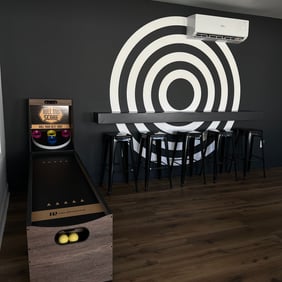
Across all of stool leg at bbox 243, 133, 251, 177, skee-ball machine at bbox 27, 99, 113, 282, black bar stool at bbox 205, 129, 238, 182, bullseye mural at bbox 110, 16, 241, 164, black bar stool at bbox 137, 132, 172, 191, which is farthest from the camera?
stool leg at bbox 243, 133, 251, 177

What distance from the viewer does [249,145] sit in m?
4.55

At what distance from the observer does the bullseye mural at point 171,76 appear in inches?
154

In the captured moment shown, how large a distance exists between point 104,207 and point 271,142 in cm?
408

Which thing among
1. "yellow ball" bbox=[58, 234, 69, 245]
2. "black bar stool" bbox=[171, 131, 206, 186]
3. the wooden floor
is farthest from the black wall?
"yellow ball" bbox=[58, 234, 69, 245]

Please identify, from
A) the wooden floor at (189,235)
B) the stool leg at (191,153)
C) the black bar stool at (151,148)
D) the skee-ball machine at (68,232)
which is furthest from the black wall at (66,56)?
the skee-ball machine at (68,232)

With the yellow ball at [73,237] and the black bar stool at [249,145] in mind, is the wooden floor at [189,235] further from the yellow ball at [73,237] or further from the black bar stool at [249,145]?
the black bar stool at [249,145]

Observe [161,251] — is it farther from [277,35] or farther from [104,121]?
[277,35]

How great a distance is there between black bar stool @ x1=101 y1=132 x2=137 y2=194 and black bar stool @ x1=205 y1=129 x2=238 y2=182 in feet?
4.19

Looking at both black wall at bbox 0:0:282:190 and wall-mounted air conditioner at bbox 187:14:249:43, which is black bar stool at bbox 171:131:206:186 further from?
wall-mounted air conditioner at bbox 187:14:249:43

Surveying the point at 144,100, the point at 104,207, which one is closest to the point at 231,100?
the point at 144,100

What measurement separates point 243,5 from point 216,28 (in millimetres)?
565

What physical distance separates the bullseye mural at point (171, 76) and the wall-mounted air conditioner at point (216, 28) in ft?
0.60

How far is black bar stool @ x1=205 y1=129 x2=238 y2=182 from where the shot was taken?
4152 mm

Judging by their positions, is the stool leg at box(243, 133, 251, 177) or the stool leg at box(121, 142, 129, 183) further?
the stool leg at box(243, 133, 251, 177)
